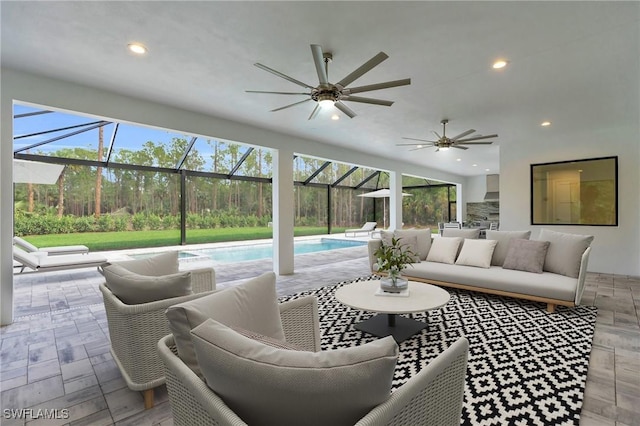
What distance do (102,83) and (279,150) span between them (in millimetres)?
2754

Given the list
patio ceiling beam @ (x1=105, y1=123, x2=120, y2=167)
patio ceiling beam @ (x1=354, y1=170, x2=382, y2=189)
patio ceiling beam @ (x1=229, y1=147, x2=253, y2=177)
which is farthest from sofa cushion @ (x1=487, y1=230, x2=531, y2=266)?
patio ceiling beam @ (x1=354, y1=170, x2=382, y2=189)

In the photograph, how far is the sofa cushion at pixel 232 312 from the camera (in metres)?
1.08

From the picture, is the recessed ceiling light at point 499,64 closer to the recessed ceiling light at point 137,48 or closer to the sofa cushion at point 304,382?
the sofa cushion at point 304,382

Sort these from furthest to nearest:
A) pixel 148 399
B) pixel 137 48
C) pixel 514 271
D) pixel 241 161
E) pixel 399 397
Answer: pixel 241 161
pixel 514 271
pixel 137 48
pixel 148 399
pixel 399 397

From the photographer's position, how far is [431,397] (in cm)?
103

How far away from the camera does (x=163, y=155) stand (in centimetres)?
856

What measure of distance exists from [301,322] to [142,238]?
8930 mm

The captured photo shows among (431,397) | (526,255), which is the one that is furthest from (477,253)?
(431,397)

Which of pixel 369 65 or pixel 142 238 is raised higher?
pixel 369 65

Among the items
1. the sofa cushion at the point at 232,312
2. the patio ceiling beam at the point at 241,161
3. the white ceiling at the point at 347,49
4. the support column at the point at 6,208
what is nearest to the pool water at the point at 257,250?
the patio ceiling beam at the point at 241,161

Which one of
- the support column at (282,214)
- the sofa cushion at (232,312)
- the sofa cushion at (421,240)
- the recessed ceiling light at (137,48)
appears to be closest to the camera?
the sofa cushion at (232,312)

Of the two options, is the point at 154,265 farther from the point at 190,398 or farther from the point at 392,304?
the point at 392,304

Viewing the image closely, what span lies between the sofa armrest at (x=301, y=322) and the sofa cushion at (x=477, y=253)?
10.3 feet

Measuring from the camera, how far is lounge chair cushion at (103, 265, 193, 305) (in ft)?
6.14
